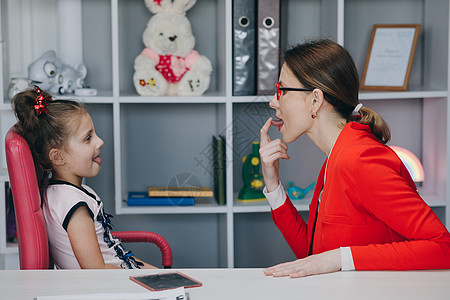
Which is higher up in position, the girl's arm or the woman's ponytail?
the woman's ponytail

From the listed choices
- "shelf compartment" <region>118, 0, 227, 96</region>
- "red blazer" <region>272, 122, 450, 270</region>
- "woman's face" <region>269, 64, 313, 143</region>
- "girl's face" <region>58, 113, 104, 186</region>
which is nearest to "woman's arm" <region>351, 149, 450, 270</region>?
"red blazer" <region>272, 122, 450, 270</region>

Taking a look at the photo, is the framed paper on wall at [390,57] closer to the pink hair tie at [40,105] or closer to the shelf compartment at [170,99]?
the shelf compartment at [170,99]

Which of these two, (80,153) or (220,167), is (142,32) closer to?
(220,167)

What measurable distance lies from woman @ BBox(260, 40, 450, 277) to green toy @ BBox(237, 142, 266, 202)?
66cm

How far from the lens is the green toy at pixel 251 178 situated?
2.47 m

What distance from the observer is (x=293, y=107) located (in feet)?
5.34

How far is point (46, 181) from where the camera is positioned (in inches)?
66.7

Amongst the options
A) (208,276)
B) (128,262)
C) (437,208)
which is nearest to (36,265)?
(128,262)

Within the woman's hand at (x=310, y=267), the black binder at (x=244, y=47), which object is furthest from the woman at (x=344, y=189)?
the black binder at (x=244, y=47)

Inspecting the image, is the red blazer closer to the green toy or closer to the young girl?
the young girl

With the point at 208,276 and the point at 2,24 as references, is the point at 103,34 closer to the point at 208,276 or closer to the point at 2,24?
the point at 2,24

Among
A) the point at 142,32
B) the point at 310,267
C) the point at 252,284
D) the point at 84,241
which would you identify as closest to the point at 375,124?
the point at 310,267

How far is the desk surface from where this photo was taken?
112 cm

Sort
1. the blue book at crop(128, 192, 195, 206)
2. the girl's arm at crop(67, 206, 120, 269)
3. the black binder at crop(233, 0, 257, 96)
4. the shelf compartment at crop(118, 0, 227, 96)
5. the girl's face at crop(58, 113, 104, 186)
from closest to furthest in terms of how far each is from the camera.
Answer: the girl's arm at crop(67, 206, 120, 269) → the girl's face at crop(58, 113, 104, 186) → the black binder at crop(233, 0, 257, 96) → the blue book at crop(128, 192, 195, 206) → the shelf compartment at crop(118, 0, 227, 96)
